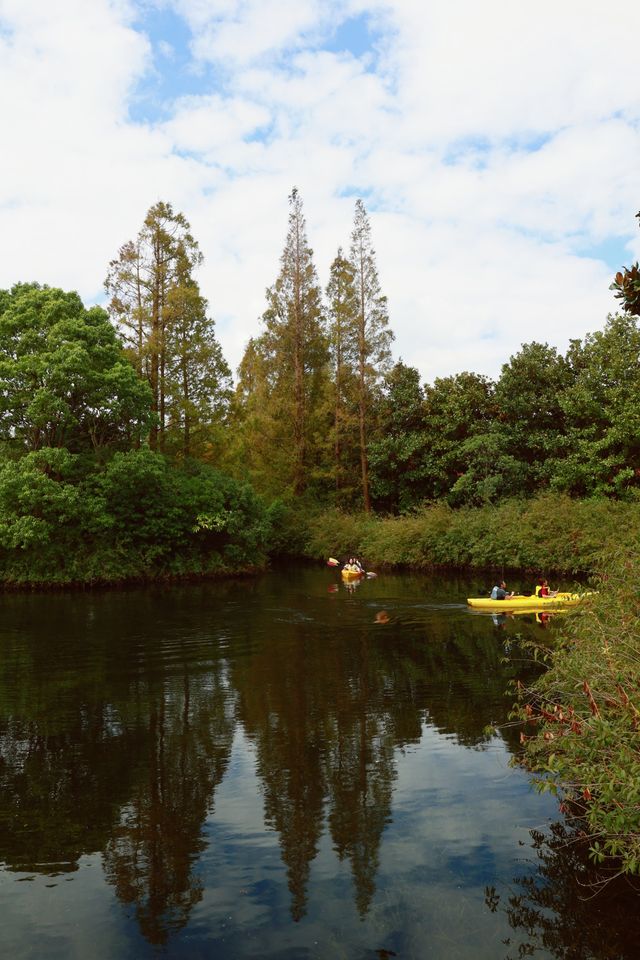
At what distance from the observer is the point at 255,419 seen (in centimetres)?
4653

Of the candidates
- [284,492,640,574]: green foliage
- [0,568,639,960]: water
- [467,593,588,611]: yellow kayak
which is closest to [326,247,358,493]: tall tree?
[284,492,640,574]: green foliage

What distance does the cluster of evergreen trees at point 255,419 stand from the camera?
2920 centimetres

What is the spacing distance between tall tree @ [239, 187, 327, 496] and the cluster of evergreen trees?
3.8 inches

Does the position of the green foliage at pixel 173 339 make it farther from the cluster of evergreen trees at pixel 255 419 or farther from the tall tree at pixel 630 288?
the tall tree at pixel 630 288

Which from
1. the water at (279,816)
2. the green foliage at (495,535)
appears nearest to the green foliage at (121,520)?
the green foliage at (495,535)

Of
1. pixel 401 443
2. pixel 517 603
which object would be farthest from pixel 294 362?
pixel 517 603

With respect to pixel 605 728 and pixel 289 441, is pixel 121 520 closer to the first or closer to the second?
pixel 289 441

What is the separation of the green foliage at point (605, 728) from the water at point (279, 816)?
73 cm

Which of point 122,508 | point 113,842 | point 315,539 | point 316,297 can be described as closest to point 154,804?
point 113,842

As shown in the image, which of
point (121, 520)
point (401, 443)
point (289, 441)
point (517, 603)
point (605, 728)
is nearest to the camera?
point (605, 728)

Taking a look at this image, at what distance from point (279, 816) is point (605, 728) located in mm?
4128

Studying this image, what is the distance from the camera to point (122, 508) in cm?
3177

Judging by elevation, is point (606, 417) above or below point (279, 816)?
above

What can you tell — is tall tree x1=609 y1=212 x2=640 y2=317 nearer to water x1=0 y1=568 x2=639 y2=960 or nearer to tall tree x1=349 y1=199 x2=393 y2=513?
water x1=0 y1=568 x2=639 y2=960
